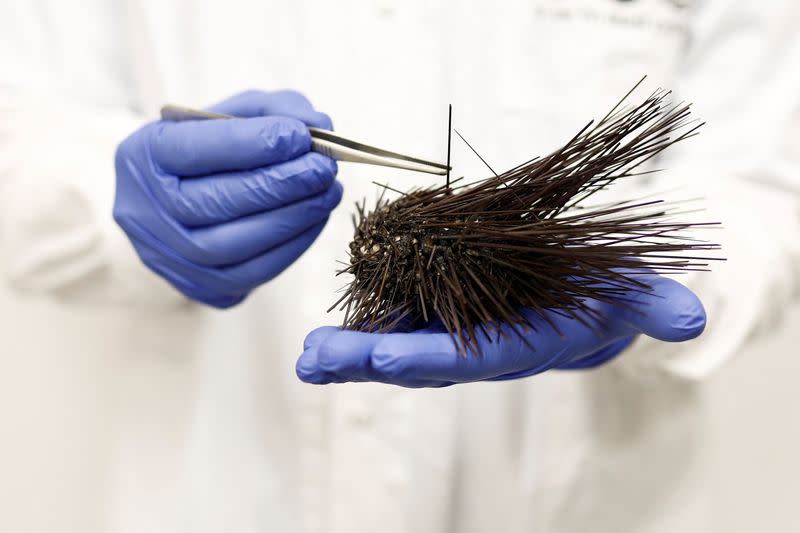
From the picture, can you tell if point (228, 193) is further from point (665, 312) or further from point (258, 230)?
point (665, 312)

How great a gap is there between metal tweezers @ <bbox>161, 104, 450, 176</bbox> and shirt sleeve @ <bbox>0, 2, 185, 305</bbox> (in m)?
0.16

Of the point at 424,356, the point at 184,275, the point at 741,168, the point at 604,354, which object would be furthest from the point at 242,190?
the point at 741,168

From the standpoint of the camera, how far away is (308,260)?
67 centimetres

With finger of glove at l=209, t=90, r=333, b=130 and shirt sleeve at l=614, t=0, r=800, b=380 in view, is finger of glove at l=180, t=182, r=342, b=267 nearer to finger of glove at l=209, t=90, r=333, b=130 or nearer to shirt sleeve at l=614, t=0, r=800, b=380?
finger of glove at l=209, t=90, r=333, b=130

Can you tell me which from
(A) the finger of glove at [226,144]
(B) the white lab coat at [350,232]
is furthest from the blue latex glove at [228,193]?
(B) the white lab coat at [350,232]

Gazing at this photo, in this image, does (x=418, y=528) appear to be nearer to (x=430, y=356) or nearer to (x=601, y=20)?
(x=430, y=356)

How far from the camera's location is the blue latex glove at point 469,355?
1.20 feet

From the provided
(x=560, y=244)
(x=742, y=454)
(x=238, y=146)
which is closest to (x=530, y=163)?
(x=560, y=244)

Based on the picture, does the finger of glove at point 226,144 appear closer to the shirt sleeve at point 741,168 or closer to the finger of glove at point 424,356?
the finger of glove at point 424,356

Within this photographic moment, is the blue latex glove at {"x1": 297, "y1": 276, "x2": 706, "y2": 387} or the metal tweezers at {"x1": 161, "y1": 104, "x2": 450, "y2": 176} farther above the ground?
the metal tweezers at {"x1": 161, "y1": 104, "x2": 450, "y2": 176}

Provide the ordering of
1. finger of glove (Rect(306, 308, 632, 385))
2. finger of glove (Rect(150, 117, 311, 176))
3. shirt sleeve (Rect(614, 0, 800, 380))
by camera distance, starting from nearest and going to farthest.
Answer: finger of glove (Rect(306, 308, 632, 385)), finger of glove (Rect(150, 117, 311, 176)), shirt sleeve (Rect(614, 0, 800, 380))

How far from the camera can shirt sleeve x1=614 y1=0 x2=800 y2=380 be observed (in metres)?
0.61

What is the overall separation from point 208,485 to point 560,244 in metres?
0.50

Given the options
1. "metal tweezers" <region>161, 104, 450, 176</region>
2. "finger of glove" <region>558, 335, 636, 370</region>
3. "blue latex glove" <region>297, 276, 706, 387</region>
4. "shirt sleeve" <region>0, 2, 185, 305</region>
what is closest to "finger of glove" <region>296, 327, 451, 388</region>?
"blue latex glove" <region>297, 276, 706, 387</region>
